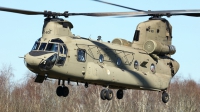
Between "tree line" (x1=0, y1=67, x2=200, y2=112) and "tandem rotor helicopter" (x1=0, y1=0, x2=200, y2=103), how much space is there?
2888cm

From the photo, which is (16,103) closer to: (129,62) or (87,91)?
(87,91)

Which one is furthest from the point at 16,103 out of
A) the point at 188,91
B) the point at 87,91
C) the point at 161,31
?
the point at 161,31

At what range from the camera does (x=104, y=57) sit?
3169 centimetres

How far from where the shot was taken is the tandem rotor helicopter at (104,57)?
98.2 feet

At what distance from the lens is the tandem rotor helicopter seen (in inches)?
1178

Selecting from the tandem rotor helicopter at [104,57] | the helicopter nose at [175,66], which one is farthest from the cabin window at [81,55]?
the helicopter nose at [175,66]

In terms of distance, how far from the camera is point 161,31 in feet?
117

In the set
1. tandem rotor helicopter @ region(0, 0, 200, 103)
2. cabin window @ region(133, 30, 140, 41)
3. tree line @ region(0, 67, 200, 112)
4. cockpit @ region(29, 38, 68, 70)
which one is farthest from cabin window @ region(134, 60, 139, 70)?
tree line @ region(0, 67, 200, 112)

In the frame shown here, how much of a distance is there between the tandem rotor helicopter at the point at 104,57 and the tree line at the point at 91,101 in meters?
28.9

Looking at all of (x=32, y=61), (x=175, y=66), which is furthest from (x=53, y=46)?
(x=175, y=66)

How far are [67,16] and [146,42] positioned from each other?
204 inches

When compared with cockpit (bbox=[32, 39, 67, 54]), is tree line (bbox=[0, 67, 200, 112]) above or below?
above

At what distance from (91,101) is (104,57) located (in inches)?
1663

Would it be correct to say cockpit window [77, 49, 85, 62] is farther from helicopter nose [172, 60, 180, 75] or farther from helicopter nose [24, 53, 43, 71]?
helicopter nose [172, 60, 180, 75]
